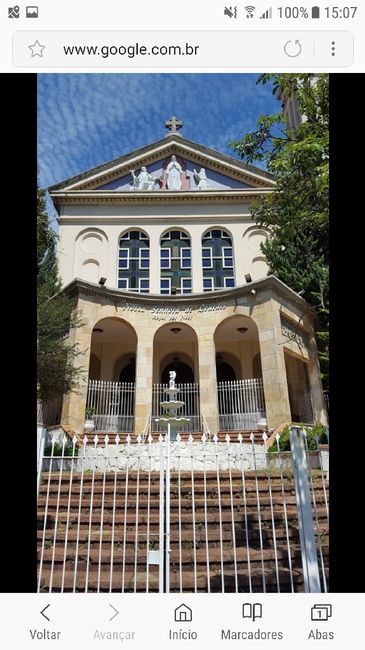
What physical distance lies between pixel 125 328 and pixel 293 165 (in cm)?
1191

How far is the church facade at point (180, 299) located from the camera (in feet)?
49.1

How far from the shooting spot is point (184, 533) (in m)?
5.34

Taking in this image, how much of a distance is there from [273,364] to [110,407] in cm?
582

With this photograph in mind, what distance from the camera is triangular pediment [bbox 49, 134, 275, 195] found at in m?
22.2

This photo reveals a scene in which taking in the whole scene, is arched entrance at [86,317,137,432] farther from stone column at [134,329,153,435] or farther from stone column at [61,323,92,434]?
stone column at [61,323,92,434]

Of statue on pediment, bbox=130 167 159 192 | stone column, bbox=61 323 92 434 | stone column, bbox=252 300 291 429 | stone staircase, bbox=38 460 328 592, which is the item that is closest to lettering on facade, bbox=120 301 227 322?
stone column, bbox=252 300 291 429

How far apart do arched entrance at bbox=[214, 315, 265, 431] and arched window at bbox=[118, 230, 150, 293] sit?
444cm
